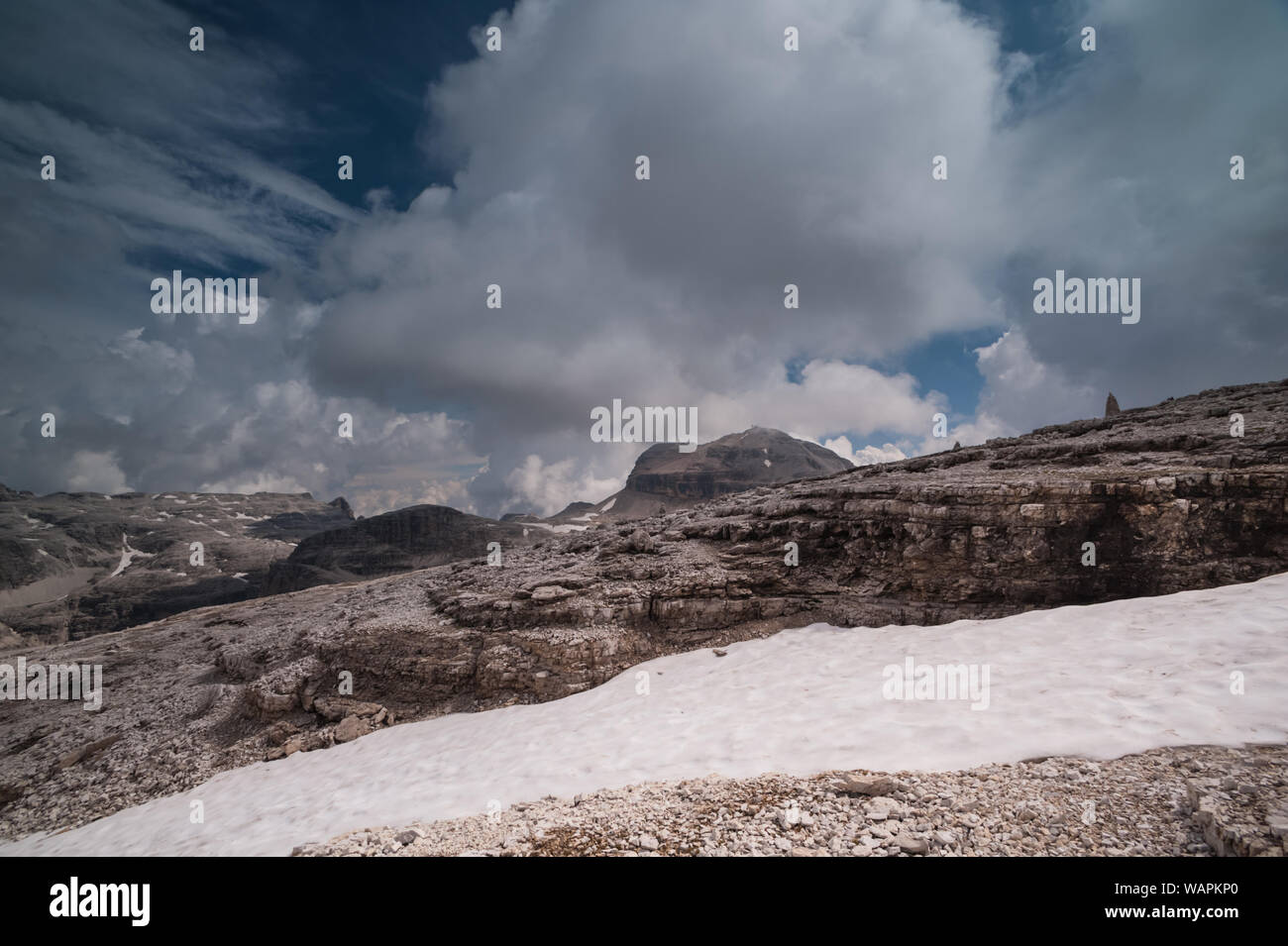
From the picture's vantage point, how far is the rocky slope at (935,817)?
5828mm

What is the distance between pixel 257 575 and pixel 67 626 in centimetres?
3770

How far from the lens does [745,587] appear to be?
20.5m

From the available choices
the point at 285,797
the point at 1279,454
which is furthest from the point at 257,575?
the point at 1279,454

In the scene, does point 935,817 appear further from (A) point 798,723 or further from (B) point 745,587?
(B) point 745,587

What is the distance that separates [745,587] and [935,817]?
13.9 metres

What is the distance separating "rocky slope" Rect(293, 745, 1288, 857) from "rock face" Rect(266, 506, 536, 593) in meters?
123

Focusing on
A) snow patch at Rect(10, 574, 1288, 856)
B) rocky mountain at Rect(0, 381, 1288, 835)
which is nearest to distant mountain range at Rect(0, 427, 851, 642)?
rocky mountain at Rect(0, 381, 1288, 835)

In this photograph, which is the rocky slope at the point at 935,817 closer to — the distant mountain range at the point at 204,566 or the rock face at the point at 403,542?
the distant mountain range at the point at 204,566

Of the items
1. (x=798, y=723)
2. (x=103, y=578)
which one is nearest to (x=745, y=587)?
(x=798, y=723)

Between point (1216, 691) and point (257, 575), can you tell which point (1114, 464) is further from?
point (257, 575)

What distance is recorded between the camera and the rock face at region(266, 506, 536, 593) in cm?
13188

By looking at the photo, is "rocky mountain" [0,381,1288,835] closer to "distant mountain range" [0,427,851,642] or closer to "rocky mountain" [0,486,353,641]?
"distant mountain range" [0,427,851,642]

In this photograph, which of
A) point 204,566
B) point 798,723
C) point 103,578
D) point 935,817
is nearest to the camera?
point 935,817
